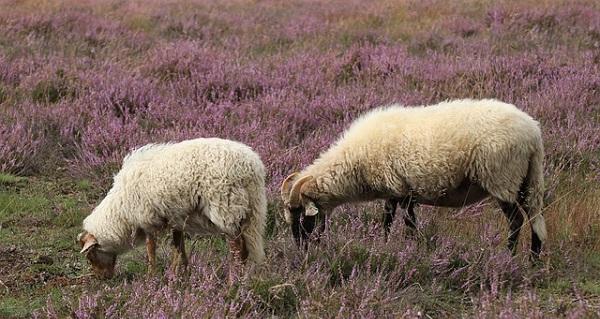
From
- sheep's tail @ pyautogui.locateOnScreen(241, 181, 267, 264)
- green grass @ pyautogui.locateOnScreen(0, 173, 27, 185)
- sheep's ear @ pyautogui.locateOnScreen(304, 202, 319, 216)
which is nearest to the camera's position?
sheep's tail @ pyautogui.locateOnScreen(241, 181, 267, 264)

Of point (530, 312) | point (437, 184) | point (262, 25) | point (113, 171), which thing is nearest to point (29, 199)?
point (113, 171)

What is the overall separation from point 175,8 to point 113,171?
34.5 ft

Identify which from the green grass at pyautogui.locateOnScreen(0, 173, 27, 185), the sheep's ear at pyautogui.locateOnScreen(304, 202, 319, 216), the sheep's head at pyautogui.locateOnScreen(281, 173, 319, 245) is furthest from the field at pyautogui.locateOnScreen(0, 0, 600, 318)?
the sheep's ear at pyautogui.locateOnScreen(304, 202, 319, 216)

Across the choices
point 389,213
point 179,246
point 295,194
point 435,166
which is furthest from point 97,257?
point 435,166

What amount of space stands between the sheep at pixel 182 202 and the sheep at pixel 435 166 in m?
0.65

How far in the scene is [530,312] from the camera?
344 cm

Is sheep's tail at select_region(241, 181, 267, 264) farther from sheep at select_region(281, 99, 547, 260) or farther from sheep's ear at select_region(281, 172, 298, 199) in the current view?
sheep's ear at select_region(281, 172, 298, 199)

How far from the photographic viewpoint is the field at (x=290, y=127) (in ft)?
13.5

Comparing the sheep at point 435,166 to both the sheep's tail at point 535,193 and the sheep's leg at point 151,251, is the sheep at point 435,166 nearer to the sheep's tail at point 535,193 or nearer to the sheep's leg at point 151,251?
the sheep's tail at point 535,193

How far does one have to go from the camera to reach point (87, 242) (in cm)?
484

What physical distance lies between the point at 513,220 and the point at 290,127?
352 cm

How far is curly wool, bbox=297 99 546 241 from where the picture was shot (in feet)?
15.4

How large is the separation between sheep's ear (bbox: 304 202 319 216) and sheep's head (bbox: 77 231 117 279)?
1.34 meters

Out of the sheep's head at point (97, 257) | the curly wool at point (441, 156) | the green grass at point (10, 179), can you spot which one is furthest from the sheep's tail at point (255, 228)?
the green grass at point (10, 179)
